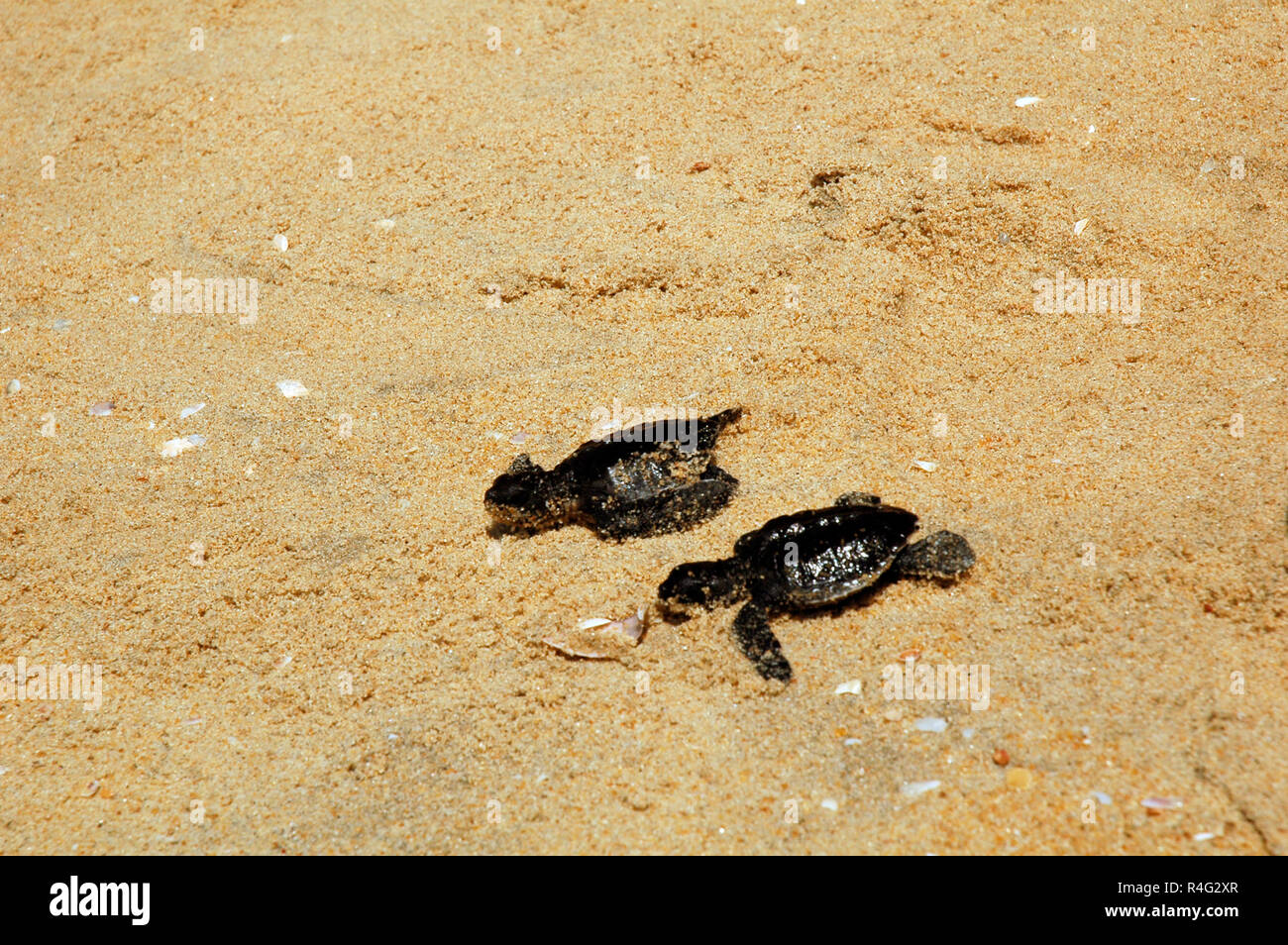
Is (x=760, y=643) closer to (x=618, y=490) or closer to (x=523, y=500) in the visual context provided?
(x=618, y=490)

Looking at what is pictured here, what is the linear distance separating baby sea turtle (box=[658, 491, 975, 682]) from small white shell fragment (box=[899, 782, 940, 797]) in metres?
0.43

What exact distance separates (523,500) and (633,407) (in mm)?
542

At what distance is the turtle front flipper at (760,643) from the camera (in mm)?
2184

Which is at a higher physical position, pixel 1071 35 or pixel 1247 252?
pixel 1071 35

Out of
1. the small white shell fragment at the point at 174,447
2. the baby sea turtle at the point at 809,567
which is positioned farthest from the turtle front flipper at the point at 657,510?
the small white shell fragment at the point at 174,447

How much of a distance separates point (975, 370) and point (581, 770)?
1.73 metres

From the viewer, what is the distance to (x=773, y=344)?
2963 millimetres

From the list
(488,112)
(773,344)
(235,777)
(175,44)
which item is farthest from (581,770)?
(175,44)

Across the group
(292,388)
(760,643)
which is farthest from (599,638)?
(292,388)

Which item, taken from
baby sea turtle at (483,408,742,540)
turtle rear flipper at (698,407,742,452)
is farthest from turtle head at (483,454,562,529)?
turtle rear flipper at (698,407,742,452)

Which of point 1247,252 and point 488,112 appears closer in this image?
point 1247,252

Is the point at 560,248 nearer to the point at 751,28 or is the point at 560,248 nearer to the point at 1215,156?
the point at 751,28

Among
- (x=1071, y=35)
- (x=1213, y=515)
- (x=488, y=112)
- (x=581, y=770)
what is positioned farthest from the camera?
(x=488, y=112)

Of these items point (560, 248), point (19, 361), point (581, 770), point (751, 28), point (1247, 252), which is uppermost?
point (751, 28)
